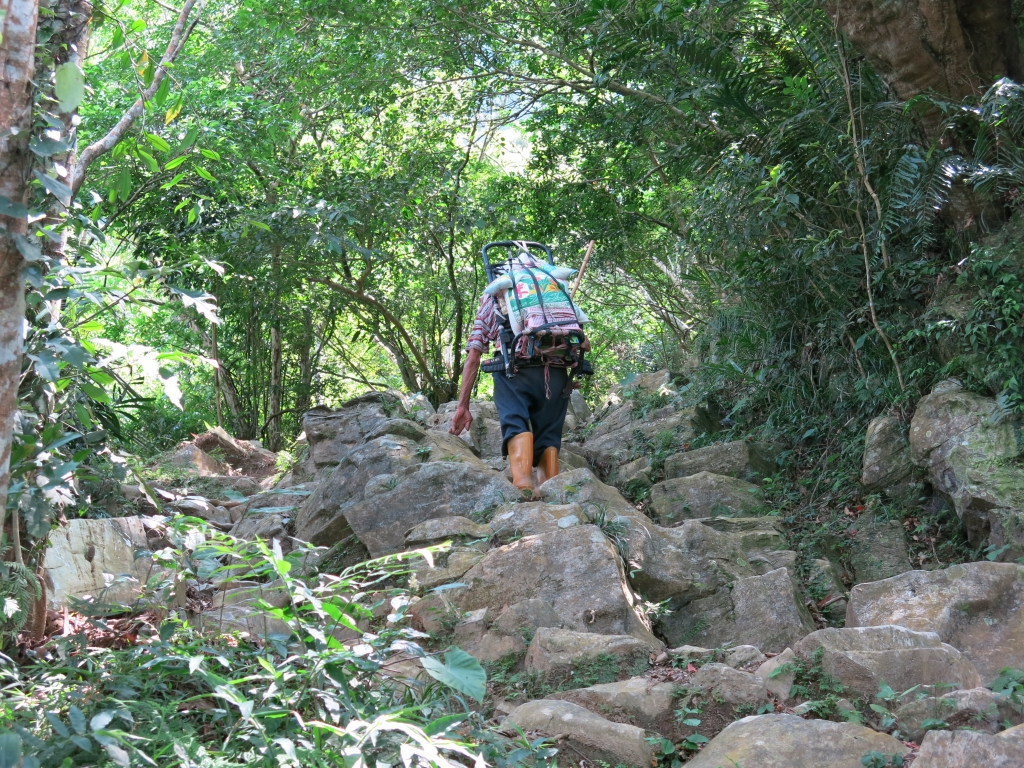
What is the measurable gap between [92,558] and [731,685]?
283 cm

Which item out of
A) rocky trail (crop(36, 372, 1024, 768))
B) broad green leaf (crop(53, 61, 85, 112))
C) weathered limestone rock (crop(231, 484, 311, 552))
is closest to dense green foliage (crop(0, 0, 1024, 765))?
broad green leaf (crop(53, 61, 85, 112))

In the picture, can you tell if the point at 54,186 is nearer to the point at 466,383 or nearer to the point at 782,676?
the point at 782,676

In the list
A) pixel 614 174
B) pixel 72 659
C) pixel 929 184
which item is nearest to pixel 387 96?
pixel 614 174

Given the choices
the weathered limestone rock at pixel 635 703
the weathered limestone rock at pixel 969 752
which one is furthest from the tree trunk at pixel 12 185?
the weathered limestone rock at pixel 969 752

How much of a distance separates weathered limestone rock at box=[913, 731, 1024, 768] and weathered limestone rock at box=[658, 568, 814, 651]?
4.91 ft

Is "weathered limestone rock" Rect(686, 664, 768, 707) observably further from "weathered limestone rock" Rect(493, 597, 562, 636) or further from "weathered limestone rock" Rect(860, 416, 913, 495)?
"weathered limestone rock" Rect(860, 416, 913, 495)

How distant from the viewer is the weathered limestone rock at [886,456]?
5.87 meters

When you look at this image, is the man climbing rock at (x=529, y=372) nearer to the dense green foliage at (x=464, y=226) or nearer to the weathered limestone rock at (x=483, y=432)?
the dense green foliage at (x=464, y=226)

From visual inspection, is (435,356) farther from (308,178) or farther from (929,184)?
(929,184)

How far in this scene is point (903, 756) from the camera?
9.05 ft

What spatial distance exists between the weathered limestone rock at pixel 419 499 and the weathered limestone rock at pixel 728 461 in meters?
1.75

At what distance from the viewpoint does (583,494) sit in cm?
520

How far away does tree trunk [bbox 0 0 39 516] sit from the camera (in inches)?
A: 87.9

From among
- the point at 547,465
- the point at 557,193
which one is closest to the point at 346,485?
the point at 547,465
